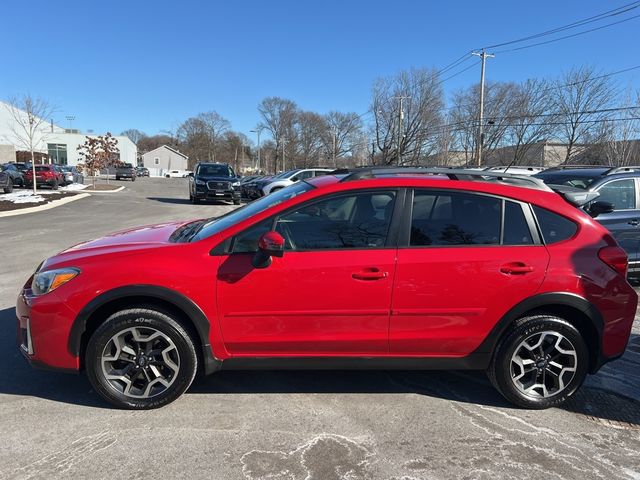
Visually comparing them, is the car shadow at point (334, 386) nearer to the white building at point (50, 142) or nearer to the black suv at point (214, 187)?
the black suv at point (214, 187)

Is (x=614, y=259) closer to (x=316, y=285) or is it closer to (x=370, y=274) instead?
(x=370, y=274)

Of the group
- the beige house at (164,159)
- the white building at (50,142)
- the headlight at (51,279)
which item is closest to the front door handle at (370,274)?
the headlight at (51,279)

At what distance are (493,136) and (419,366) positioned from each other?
5433cm

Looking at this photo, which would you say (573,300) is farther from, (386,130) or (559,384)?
(386,130)

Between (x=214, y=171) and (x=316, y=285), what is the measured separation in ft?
63.9

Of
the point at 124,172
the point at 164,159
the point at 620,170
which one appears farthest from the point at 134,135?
the point at 620,170

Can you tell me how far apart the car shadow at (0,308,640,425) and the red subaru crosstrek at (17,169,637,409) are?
28 cm

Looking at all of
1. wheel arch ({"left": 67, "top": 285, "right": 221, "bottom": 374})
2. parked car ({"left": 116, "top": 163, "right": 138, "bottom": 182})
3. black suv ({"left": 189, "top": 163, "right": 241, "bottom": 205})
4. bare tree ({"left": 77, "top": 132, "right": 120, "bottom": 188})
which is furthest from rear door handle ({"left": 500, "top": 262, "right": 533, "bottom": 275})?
parked car ({"left": 116, "top": 163, "right": 138, "bottom": 182})

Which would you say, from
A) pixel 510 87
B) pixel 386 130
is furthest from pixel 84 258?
pixel 386 130

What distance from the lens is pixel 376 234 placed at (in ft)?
11.3

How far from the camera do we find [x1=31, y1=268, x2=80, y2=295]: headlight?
330 cm

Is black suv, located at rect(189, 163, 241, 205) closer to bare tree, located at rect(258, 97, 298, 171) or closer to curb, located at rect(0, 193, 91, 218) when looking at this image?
curb, located at rect(0, 193, 91, 218)

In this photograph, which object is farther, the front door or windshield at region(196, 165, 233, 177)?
windshield at region(196, 165, 233, 177)

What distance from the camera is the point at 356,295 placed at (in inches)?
130
